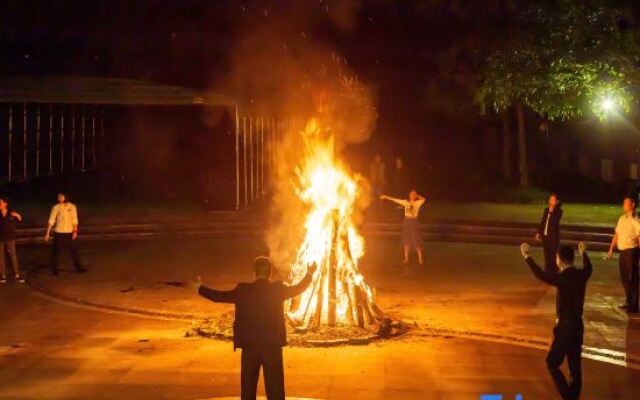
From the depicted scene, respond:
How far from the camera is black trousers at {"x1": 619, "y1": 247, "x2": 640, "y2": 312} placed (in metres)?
14.4

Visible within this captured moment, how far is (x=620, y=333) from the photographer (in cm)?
1325

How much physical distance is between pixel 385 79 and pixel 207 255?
2256 centimetres

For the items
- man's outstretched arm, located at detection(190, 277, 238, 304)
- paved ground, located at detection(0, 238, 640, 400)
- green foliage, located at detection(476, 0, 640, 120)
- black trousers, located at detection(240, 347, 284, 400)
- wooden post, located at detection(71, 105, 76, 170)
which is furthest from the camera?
wooden post, located at detection(71, 105, 76, 170)

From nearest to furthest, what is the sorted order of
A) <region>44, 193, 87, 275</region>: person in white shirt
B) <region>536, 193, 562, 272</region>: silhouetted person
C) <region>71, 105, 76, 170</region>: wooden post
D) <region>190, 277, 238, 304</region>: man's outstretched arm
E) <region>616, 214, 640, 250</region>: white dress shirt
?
<region>190, 277, 238, 304</region>: man's outstretched arm
<region>616, 214, 640, 250</region>: white dress shirt
<region>536, 193, 562, 272</region>: silhouetted person
<region>44, 193, 87, 275</region>: person in white shirt
<region>71, 105, 76, 170</region>: wooden post

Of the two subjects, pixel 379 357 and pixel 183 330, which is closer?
pixel 379 357

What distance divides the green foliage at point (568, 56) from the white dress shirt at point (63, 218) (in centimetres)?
1111

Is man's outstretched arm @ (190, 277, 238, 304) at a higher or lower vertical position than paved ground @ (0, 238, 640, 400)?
higher

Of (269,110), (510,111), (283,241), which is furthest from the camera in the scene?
(510,111)

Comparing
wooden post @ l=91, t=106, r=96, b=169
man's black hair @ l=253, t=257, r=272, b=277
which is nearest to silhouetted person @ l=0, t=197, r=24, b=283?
man's black hair @ l=253, t=257, r=272, b=277

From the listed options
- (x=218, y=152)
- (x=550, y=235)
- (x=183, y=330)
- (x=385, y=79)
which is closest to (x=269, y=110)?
(x=218, y=152)

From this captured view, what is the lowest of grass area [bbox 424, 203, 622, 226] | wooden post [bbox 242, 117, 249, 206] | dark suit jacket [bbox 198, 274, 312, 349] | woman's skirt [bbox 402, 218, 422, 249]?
dark suit jacket [bbox 198, 274, 312, 349]

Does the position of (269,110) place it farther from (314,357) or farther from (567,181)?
(314,357)

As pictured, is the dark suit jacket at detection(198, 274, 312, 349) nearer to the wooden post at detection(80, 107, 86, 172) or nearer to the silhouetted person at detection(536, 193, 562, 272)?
the silhouetted person at detection(536, 193, 562, 272)

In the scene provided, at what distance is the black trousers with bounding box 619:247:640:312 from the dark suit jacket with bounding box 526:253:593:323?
5385 mm
